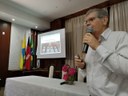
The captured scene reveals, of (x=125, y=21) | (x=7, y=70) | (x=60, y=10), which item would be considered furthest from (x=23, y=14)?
(x=125, y=21)

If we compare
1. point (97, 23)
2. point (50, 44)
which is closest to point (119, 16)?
point (50, 44)

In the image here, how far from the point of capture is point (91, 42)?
85 cm

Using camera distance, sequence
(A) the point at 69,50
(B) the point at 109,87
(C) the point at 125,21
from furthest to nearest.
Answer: (A) the point at 69,50
(C) the point at 125,21
(B) the point at 109,87

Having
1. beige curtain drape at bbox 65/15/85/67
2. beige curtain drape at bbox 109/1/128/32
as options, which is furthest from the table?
beige curtain drape at bbox 65/15/85/67

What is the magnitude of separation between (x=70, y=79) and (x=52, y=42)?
342 cm

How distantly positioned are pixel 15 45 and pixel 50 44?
138 centimetres

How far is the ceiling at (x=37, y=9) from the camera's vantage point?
3.97 m

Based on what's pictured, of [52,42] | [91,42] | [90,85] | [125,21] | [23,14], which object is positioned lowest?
[90,85]

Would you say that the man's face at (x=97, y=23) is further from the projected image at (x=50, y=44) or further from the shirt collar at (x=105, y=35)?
the projected image at (x=50, y=44)

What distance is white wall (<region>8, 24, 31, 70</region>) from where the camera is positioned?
4840 mm

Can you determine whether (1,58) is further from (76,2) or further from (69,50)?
(76,2)

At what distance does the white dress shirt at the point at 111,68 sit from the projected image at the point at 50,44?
3.97 meters

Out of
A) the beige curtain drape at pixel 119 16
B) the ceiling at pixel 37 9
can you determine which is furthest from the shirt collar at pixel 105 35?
the ceiling at pixel 37 9

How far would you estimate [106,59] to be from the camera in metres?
0.76
